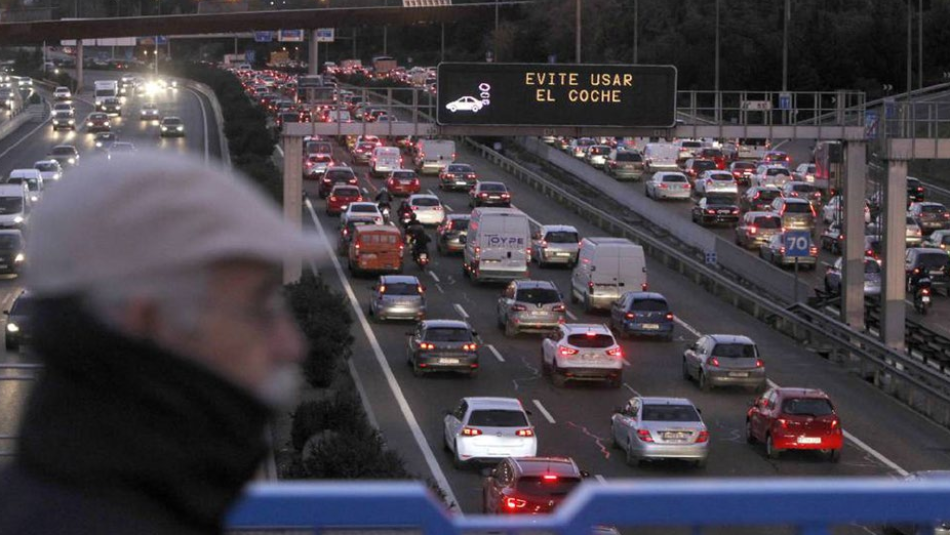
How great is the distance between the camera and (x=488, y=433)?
24125 mm

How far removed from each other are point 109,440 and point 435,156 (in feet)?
223

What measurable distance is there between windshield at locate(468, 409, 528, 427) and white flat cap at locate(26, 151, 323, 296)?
22.6m

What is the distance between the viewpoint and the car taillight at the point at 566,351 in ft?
100

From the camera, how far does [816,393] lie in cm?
2619

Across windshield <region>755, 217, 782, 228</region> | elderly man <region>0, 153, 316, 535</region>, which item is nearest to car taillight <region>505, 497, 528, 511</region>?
elderly man <region>0, 153, 316, 535</region>

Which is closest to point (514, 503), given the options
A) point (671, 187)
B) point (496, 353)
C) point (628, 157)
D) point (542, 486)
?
point (542, 486)

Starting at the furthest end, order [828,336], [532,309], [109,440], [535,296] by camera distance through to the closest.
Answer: [535,296], [532,309], [828,336], [109,440]

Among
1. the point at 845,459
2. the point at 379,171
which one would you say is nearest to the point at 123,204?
the point at 845,459

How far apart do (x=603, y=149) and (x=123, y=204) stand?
68688 mm

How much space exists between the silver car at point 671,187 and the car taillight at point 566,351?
29.1 meters

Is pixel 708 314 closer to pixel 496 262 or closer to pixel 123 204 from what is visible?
pixel 496 262

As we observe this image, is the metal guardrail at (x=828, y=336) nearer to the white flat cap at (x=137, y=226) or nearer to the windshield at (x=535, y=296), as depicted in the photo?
the windshield at (x=535, y=296)

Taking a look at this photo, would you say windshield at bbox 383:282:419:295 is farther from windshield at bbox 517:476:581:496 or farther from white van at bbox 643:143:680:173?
white van at bbox 643:143:680:173

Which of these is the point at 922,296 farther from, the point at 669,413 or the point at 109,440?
the point at 109,440
